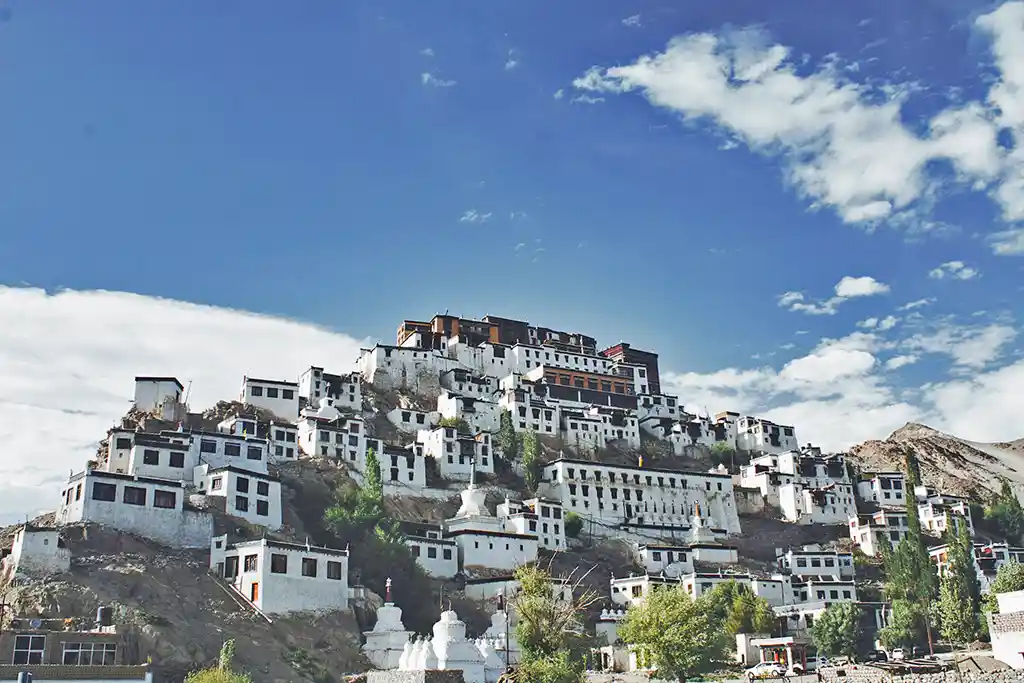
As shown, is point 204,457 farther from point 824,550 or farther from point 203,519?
point 824,550

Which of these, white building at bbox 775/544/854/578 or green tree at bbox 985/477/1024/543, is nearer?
white building at bbox 775/544/854/578

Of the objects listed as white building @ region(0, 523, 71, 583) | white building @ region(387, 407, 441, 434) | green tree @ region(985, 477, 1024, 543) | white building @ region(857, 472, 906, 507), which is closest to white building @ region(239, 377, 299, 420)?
white building @ region(387, 407, 441, 434)

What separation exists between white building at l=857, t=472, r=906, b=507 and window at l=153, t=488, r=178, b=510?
7599 centimetres

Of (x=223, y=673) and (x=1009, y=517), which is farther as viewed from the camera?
(x=1009, y=517)

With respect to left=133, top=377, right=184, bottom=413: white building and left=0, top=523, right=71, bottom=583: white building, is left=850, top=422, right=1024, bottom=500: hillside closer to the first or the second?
left=133, top=377, right=184, bottom=413: white building

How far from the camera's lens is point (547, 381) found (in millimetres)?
120125

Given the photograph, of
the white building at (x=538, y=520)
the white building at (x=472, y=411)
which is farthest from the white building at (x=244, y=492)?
the white building at (x=472, y=411)

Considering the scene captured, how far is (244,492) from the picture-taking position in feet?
229

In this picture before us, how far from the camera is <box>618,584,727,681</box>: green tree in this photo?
58.6 meters

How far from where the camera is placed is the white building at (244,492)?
68.8 m

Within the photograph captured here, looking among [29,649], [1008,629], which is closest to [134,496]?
[29,649]

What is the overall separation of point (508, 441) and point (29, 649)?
6029 cm

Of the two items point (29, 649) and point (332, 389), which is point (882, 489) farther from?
point (29, 649)

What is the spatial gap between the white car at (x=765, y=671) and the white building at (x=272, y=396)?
163 ft
